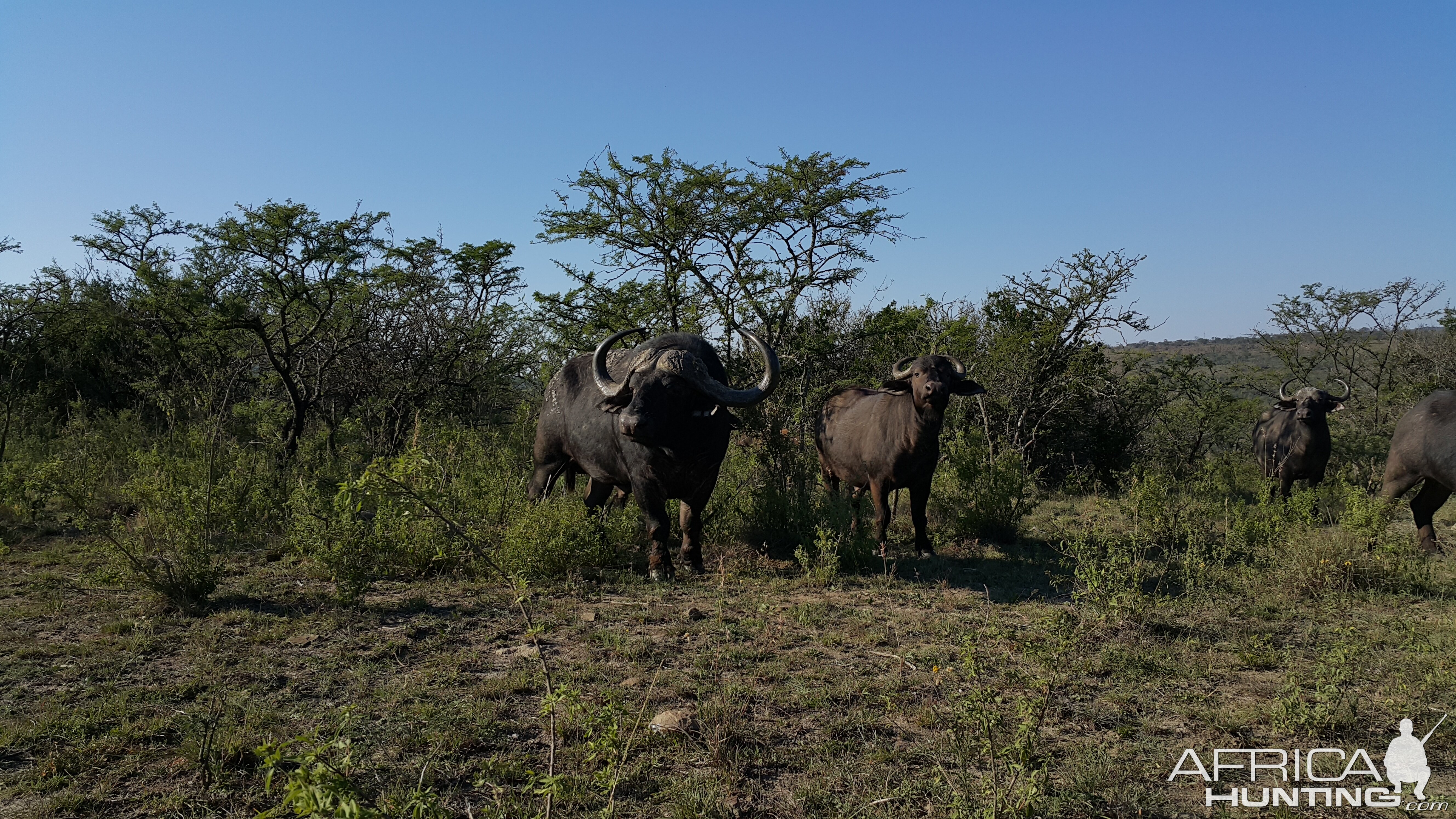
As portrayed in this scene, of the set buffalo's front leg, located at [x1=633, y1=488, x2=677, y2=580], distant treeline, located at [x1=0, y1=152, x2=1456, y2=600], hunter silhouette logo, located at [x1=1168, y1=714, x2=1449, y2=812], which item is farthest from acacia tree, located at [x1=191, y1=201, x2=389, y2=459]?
hunter silhouette logo, located at [x1=1168, y1=714, x2=1449, y2=812]

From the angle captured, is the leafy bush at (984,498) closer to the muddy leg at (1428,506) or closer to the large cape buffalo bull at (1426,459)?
the large cape buffalo bull at (1426,459)

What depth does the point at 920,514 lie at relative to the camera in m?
7.93

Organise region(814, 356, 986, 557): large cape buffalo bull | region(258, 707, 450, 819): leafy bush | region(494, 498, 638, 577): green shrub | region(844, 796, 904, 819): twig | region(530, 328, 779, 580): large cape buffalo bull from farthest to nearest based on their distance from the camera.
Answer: region(814, 356, 986, 557): large cape buffalo bull < region(530, 328, 779, 580): large cape buffalo bull < region(494, 498, 638, 577): green shrub < region(844, 796, 904, 819): twig < region(258, 707, 450, 819): leafy bush

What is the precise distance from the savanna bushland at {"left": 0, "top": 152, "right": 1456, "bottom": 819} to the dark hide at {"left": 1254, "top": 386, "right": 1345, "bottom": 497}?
39cm

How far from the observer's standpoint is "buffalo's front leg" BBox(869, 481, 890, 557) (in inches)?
313

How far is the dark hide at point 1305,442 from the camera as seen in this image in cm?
1091

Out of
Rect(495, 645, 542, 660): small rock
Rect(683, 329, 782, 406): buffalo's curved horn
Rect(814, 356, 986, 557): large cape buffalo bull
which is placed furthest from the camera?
Rect(814, 356, 986, 557): large cape buffalo bull

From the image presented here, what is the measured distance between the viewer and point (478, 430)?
10266 mm

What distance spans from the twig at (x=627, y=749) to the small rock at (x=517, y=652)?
80 centimetres

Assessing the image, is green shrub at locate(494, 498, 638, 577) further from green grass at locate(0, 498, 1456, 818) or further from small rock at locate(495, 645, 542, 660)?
small rock at locate(495, 645, 542, 660)

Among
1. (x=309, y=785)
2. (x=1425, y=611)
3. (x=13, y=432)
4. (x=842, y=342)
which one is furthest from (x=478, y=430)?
(x=1425, y=611)

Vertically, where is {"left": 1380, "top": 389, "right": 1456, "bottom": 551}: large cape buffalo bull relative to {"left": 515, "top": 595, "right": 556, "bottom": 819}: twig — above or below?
above

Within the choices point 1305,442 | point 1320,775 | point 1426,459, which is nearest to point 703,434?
point 1320,775

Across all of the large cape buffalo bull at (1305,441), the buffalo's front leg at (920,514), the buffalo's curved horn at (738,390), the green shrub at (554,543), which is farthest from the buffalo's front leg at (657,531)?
the large cape buffalo bull at (1305,441)
